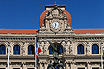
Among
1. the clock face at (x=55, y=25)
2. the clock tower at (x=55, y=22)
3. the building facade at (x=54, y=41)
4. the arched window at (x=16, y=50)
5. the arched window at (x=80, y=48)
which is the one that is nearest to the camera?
the building facade at (x=54, y=41)

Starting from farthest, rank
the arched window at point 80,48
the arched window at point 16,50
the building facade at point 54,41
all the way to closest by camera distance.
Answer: the arched window at point 80,48 → the arched window at point 16,50 → the building facade at point 54,41

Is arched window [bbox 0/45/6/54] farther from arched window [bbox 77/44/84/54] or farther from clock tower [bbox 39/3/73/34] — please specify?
arched window [bbox 77/44/84/54]

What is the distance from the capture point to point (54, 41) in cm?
7256

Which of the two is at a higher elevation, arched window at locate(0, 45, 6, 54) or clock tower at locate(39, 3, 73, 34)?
Result: clock tower at locate(39, 3, 73, 34)

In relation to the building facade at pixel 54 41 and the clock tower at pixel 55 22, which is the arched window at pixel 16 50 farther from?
the clock tower at pixel 55 22

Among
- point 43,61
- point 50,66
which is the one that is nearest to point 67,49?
point 43,61

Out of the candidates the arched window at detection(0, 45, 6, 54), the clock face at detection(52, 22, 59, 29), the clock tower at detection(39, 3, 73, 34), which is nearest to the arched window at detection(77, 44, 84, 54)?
the clock tower at detection(39, 3, 73, 34)

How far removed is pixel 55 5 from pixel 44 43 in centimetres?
1079

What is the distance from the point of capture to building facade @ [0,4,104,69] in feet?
240

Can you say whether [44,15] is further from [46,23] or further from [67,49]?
[67,49]

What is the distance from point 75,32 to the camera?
252 ft

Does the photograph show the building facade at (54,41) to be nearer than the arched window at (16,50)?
Yes

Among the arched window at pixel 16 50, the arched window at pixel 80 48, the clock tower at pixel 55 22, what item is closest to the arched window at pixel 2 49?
the arched window at pixel 16 50

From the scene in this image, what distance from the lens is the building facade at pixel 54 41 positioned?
240ft
